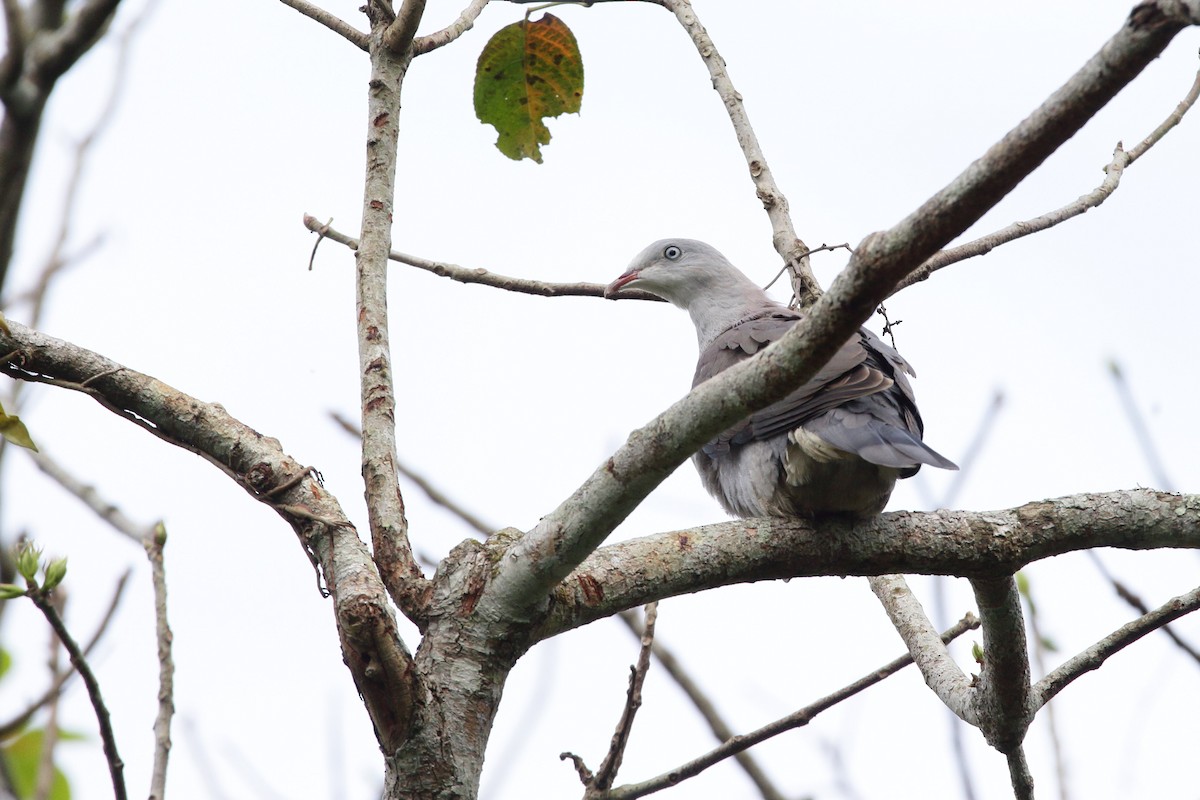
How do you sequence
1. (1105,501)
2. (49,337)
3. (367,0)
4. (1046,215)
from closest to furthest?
(49,337) → (1105,501) → (367,0) → (1046,215)

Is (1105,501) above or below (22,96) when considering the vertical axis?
above

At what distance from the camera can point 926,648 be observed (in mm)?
3072

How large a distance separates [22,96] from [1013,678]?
2307 millimetres

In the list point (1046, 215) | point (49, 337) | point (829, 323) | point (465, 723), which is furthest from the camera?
point (1046, 215)

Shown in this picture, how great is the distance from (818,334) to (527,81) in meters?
1.94

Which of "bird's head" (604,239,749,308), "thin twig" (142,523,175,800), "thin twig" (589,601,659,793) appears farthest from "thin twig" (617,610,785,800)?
"bird's head" (604,239,749,308)

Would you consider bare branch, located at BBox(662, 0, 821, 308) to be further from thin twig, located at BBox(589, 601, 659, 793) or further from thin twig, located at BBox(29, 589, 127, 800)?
thin twig, located at BBox(29, 589, 127, 800)

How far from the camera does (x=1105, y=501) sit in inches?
98.5

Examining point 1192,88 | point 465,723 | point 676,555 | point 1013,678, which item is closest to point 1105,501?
point 1013,678

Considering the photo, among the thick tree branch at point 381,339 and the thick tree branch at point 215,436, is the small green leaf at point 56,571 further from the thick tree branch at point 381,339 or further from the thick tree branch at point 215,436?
the thick tree branch at point 381,339

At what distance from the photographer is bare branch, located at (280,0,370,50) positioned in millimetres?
2922

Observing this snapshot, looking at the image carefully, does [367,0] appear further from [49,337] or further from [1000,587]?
[1000,587]

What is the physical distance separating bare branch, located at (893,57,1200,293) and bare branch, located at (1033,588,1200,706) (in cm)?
127

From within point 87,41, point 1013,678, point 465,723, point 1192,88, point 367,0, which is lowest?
point 465,723
